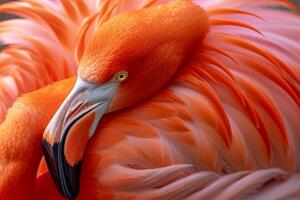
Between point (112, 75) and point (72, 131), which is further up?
point (112, 75)

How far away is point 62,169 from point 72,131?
0.24ft

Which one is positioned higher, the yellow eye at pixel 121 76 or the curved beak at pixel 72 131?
the yellow eye at pixel 121 76

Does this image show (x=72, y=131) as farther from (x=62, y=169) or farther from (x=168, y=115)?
(x=168, y=115)

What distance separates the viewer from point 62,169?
1.14 meters

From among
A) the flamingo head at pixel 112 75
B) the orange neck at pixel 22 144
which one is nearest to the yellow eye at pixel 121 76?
the flamingo head at pixel 112 75

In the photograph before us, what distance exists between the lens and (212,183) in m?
1.17

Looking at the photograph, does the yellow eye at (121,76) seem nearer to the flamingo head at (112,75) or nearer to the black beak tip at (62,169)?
the flamingo head at (112,75)

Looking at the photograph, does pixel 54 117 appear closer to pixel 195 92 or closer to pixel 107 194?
pixel 107 194

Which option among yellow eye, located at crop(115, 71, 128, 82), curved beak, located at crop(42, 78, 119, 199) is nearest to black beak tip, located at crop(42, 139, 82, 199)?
curved beak, located at crop(42, 78, 119, 199)

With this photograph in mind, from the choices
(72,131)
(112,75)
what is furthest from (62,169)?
(112,75)

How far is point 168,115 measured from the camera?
1168 millimetres

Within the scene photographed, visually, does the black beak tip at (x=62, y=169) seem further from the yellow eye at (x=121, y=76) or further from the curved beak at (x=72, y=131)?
the yellow eye at (x=121, y=76)

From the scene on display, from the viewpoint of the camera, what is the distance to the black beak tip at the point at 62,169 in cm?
113

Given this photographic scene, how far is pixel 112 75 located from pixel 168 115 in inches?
5.3
